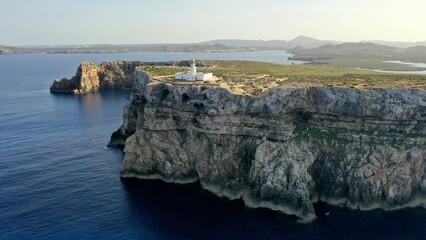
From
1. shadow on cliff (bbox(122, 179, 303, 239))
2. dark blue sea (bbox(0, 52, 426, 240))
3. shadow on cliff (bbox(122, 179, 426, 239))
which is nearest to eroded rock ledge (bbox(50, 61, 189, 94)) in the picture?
dark blue sea (bbox(0, 52, 426, 240))

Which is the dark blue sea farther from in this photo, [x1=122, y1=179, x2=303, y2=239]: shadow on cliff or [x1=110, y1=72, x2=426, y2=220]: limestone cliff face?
[x1=110, y1=72, x2=426, y2=220]: limestone cliff face

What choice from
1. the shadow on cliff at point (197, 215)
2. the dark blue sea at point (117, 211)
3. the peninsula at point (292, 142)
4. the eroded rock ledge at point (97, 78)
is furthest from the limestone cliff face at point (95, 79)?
the shadow on cliff at point (197, 215)

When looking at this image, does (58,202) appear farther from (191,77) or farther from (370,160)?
(370,160)

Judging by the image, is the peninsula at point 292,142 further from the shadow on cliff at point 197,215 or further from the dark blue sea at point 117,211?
the dark blue sea at point 117,211

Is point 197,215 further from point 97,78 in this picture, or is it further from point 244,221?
point 97,78

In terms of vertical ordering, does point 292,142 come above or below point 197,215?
above

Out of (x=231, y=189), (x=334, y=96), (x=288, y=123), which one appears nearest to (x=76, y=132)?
(x=231, y=189)

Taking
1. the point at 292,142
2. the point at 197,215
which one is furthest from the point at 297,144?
the point at 197,215
